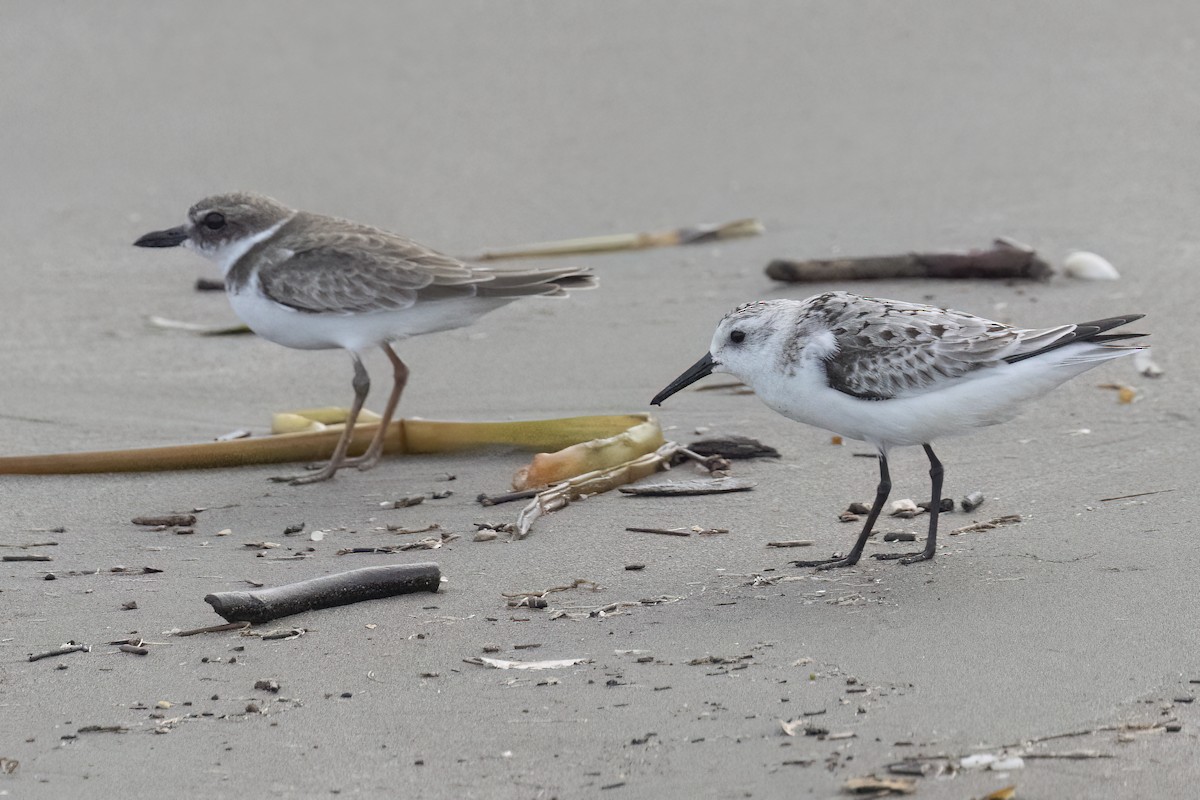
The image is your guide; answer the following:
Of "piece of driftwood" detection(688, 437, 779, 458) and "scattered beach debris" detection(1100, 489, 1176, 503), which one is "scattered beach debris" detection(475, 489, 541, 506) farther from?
"scattered beach debris" detection(1100, 489, 1176, 503)

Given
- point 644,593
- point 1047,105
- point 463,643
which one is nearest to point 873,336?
point 644,593

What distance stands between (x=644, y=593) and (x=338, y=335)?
2869mm

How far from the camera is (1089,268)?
8711 mm

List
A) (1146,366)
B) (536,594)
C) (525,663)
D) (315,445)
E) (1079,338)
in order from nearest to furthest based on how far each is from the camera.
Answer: (525,663), (536,594), (1079,338), (315,445), (1146,366)

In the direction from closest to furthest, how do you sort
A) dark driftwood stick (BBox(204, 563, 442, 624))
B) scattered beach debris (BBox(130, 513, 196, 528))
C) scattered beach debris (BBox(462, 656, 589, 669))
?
scattered beach debris (BBox(462, 656, 589, 669))
dark driftwood stick (BBox(204, 563, 442, 624))
scattered beach debris (BBox(130, 513, 196, 528))

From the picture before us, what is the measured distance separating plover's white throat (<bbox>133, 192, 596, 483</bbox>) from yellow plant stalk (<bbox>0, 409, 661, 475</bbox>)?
0.16m

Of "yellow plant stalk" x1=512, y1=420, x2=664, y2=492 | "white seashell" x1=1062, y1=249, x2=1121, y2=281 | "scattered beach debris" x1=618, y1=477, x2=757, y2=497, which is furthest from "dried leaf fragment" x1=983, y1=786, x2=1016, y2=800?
"white seashell" x1=1062, y1=249, x2=1121, y2=281

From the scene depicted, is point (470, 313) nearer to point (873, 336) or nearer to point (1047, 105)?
point (873, 336)

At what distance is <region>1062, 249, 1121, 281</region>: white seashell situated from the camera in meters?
8.69

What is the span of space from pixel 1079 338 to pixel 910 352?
1.80ft

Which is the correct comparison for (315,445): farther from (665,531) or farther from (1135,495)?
(1135,495)

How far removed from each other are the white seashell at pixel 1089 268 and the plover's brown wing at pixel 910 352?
11.4 feet

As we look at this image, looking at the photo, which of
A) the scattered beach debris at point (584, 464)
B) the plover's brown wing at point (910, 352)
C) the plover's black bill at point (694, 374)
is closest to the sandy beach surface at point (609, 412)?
the scattered beach debris at point (584, 464)

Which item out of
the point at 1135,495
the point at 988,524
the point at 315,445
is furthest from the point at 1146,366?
the point at 315,445
